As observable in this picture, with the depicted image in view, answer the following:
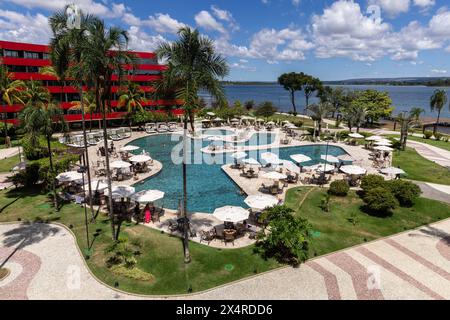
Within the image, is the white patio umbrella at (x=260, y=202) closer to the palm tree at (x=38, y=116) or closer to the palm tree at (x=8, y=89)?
the palm tree at (x=38, y=116)

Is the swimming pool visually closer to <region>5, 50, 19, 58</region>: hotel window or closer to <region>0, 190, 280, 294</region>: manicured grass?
<region>0, 190, 280, 294</region>: manicured grass

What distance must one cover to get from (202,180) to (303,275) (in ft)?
→ 53.6

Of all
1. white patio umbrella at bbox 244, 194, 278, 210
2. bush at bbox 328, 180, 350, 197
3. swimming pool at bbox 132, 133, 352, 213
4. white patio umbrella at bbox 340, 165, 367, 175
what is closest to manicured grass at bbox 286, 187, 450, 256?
bush at bbox 328, 180, 350, 197

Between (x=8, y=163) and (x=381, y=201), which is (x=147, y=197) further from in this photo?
(x=8, y=163)

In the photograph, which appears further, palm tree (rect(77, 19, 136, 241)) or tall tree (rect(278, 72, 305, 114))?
tall tree (rect(278, 72, 305, 114))

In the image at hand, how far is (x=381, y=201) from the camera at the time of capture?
21609 millimetres

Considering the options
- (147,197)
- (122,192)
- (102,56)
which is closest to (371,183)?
(147,197)

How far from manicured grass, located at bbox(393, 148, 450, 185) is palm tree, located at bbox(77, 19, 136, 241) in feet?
96.9

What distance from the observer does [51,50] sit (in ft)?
55.6

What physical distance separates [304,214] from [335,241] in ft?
13.1

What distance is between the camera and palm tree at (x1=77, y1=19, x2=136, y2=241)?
14391mm

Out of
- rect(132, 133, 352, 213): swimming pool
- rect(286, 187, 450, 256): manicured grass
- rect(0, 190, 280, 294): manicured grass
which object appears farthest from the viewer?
rect(132, 133, 352, 213): swimming pool
